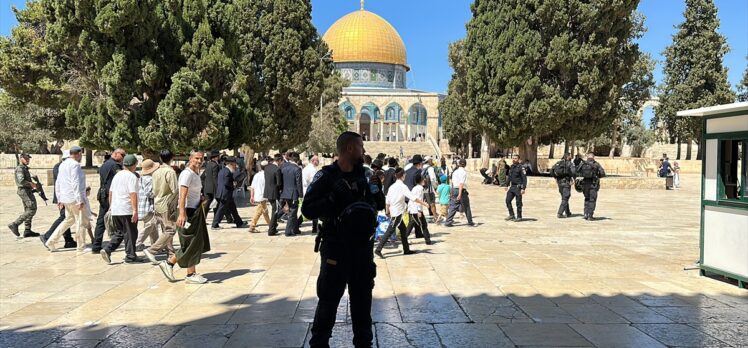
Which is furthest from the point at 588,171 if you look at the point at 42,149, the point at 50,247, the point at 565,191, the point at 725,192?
the point at 42,149

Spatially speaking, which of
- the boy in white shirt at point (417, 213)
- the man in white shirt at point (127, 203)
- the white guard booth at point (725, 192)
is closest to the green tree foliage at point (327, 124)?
the boy in white shirt at point (417, 213)

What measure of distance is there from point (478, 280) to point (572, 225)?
20.6ft

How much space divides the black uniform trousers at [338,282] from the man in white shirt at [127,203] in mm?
4463

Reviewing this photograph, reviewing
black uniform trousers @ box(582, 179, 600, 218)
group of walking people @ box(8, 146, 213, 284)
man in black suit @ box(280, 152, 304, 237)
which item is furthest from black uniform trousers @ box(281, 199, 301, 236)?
black uniform trousers @ box(582, 179, 600, 218)

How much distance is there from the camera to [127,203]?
7359mm

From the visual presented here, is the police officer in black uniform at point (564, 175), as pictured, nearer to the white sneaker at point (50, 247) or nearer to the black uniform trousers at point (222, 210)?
the black uniform trousers at point (222, 210)

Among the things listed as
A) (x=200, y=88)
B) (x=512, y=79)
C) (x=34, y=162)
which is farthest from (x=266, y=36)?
(x=34, y=162)

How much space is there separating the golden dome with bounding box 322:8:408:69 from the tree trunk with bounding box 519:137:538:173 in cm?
4607

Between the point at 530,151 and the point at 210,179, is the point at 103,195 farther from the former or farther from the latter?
the point at 530,151

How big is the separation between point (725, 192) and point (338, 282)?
16.6ft

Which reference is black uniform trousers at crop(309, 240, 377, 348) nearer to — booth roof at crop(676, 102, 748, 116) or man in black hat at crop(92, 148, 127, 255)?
booth roof at crop(676, 102, 748, 116)

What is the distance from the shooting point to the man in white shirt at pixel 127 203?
24.0 feet

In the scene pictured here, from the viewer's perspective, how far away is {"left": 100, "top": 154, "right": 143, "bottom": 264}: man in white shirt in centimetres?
731

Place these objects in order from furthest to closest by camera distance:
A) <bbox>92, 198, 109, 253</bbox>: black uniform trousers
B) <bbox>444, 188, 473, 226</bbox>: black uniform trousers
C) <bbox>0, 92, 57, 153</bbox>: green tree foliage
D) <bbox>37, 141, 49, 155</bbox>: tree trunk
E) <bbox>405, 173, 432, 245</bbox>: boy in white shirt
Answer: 1. <bbox>37, 141, 49, 155</bbox>: tree trunk
2. <bbox>0, 92, 57, 153</bbox>: green tree foliage
3. <bbox>444, 188, 473, 226</bbox>: black uniform trousers
4. <bbox>405, 173, 432, 245</bbox>: boy in white shirt
5. <bbox>92, 198, 109, 253</bbox>: black uniform trousers
